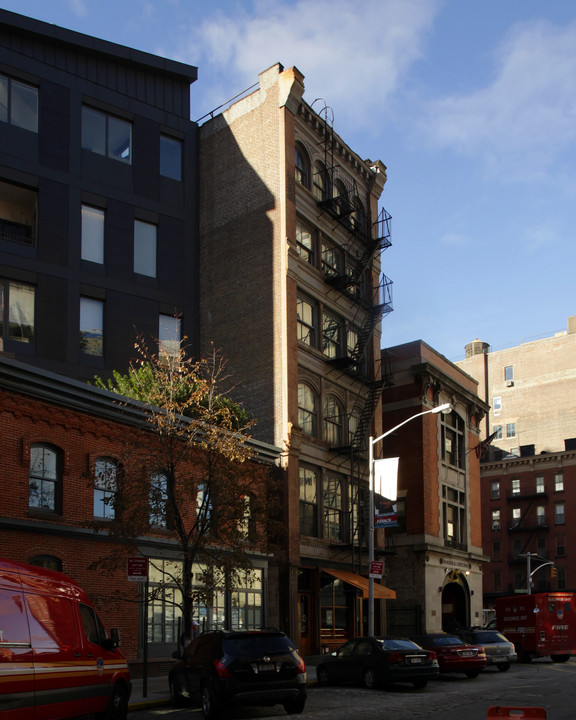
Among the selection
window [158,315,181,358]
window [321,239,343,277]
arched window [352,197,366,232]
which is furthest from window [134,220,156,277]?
arched window [352,197,366,232]

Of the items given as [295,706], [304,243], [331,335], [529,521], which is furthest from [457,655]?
[529,521]

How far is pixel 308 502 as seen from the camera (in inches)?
1356

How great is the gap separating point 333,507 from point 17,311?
1510 centimetres

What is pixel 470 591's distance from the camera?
157 feet

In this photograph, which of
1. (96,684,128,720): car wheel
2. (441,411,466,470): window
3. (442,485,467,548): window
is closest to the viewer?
(96,684,128,720): car wheel

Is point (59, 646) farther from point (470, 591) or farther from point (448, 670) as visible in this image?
point (470, 591)

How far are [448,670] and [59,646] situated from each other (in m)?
15.2

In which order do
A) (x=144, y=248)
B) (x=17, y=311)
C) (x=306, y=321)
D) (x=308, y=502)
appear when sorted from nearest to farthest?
1. (x=17, y=311)
2. (x=308, y=502)
3. (x=144, y=248)
4. (x=306, y=321)

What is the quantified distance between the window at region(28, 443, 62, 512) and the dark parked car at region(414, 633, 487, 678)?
11.6 meters

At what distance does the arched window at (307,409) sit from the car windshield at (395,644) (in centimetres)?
1402

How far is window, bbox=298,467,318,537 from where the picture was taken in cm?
3397

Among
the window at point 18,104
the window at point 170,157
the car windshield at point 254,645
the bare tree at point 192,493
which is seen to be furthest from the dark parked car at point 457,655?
the window at point 18,104

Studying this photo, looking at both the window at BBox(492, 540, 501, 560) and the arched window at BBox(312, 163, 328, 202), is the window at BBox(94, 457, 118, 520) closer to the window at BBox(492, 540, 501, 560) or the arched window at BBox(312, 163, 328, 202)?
the arched window at BBox(312, 163, 328, 202)

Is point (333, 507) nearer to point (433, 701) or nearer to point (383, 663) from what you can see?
point (383, 663)
